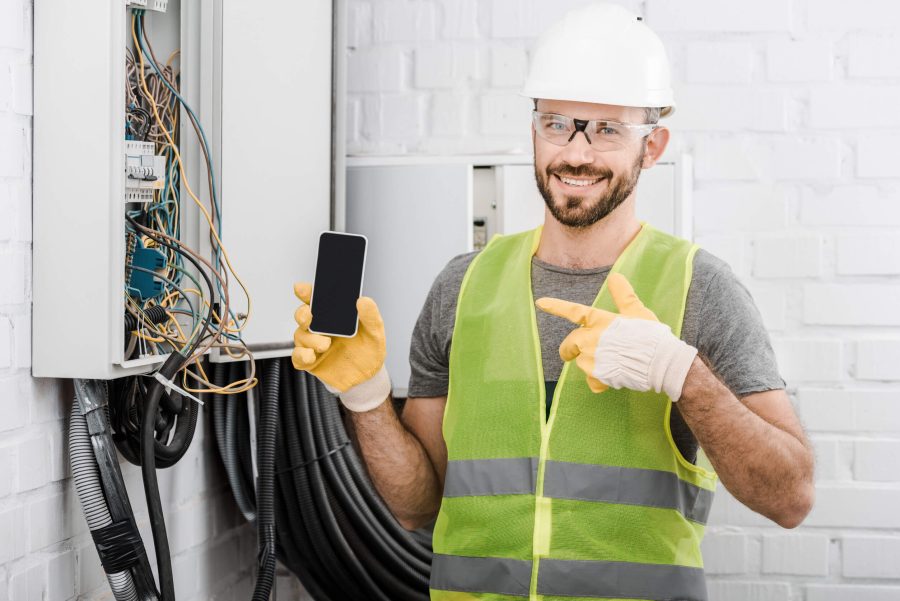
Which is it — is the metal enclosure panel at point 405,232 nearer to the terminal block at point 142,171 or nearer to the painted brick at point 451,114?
the painted brick at point 451,114

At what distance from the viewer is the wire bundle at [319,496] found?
2051 millimetres

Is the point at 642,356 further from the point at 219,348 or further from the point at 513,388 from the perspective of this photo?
the point at 219,348

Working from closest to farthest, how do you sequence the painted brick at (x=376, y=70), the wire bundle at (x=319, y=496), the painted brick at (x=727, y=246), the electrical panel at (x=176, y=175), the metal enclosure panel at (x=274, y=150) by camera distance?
the electrical panel at (x=176, y=175) < the metal enclosure panel at (x=274, y=150) < the wire bundle at (x=319, y=496) < the painted brick at (x=727, y=246) < the painted brick at (x=376, y=70)

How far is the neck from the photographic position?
1451 millimetres

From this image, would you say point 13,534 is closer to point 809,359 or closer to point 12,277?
point 12,277

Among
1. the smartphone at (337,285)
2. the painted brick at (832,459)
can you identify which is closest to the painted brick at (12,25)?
the smartphone at (337,285)

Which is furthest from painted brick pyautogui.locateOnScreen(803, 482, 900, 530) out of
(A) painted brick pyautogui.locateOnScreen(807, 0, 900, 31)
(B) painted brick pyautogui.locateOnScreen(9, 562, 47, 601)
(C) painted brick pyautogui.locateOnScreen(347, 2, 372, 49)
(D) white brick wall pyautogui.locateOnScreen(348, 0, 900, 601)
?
(B) painted brick pyautogui.locateOnScreen(9, 562, 47, 601)

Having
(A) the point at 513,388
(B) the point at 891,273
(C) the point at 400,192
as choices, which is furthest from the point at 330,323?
(B) the point at 891,273

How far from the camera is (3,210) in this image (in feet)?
4.41

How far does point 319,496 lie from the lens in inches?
80.7

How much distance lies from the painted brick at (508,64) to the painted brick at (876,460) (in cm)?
116

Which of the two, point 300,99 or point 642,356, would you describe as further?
point 300,99

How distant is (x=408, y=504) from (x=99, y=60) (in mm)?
822

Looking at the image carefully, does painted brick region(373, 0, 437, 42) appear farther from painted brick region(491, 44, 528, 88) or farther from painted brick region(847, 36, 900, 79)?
painted brick region(847, 36, 900, 79)
